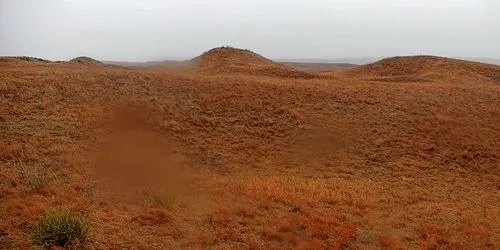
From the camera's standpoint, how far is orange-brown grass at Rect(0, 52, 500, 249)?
12.4 metres

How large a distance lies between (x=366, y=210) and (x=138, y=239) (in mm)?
7373

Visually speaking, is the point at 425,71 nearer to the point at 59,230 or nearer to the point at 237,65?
the point at 237,65

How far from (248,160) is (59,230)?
33.4 ft

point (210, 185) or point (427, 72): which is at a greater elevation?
point (427, 72)

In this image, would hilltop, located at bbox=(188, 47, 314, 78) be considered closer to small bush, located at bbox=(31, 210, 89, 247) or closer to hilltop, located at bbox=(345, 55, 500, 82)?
hilltop, located at bbox=(345, 55, 500, 82)

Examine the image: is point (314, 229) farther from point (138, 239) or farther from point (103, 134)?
point (103, 134)

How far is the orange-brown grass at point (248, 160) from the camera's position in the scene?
12.4 metres

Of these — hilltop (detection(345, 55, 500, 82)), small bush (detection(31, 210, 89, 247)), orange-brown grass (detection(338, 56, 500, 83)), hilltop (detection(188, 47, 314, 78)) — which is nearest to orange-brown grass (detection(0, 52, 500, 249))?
small bush (detection(31, 210, 89, 247))

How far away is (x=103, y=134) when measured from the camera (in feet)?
64.0

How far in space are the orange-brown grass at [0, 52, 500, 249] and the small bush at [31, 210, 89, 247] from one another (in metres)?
0.30

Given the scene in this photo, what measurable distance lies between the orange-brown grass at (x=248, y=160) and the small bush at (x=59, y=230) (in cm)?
30

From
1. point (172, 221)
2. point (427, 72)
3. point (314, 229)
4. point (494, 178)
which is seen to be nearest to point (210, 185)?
point (172, 221)

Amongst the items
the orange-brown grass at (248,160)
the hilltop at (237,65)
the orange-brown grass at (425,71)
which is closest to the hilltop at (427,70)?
the orange-brown grass at (425,71)

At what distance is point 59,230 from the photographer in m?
10.1
